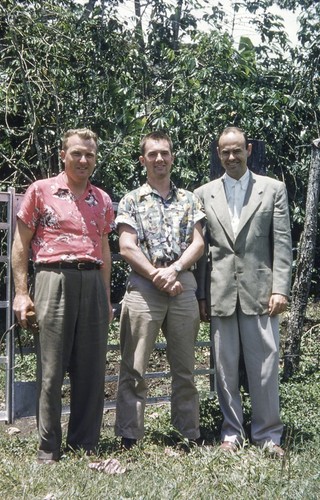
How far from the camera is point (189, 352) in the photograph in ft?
16.2

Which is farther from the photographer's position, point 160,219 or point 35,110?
point 35,110

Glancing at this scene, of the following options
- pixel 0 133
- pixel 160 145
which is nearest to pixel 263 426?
pixel 160 145

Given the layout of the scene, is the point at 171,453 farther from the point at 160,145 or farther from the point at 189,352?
the point at 160,145

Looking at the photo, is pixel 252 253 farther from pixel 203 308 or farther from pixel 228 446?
pixel 228 446

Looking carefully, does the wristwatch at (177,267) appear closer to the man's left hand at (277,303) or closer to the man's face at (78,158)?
the man's left hand at (277,303)

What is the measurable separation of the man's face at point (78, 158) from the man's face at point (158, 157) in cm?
38

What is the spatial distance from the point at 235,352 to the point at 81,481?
150 cm

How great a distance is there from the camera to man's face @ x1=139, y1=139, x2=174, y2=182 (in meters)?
4.93

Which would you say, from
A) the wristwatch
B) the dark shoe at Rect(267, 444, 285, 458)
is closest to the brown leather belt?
the wristwatch

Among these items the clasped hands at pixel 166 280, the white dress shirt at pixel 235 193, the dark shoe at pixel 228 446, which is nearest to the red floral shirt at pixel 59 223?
the clasped hands at pixel 166 280

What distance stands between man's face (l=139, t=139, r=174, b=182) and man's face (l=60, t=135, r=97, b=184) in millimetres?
380

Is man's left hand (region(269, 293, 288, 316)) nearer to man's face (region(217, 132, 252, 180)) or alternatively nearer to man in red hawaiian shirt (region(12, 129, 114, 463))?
man's face (region(217, 132, 252, 180))

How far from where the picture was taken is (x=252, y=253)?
4.97 metres

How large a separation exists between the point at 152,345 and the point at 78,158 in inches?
48.6
